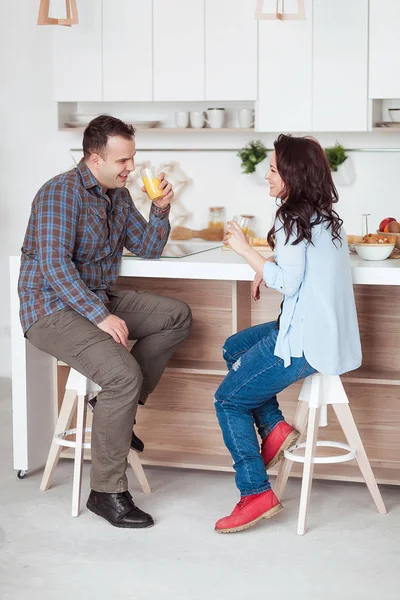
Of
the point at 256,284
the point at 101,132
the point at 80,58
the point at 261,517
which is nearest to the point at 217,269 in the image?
the point at 256,284

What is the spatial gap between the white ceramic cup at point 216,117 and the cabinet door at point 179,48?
16 cm

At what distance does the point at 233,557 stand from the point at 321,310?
0.76 metres

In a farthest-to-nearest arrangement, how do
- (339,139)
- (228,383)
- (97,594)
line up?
(339,139), (228,383), (97,594)

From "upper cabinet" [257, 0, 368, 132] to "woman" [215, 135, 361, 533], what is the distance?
6.84ft

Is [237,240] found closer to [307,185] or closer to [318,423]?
[307,185]

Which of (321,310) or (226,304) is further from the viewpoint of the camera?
(226,304)

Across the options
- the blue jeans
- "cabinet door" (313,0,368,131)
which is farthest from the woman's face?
"cabinet door" (313,0,368,131)

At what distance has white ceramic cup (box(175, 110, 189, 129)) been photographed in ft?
16.7

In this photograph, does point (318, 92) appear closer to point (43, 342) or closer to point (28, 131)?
point (28, 131)

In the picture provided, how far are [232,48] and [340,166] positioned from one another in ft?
2.95

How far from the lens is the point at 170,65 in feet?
16.1

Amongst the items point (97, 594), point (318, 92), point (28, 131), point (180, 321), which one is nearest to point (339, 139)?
point (318, 92)

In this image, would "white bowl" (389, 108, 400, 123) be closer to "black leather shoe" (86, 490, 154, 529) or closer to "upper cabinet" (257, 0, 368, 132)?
"upper cabinet" (257, 0, 368, 132)

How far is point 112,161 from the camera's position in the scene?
9.87 ft
